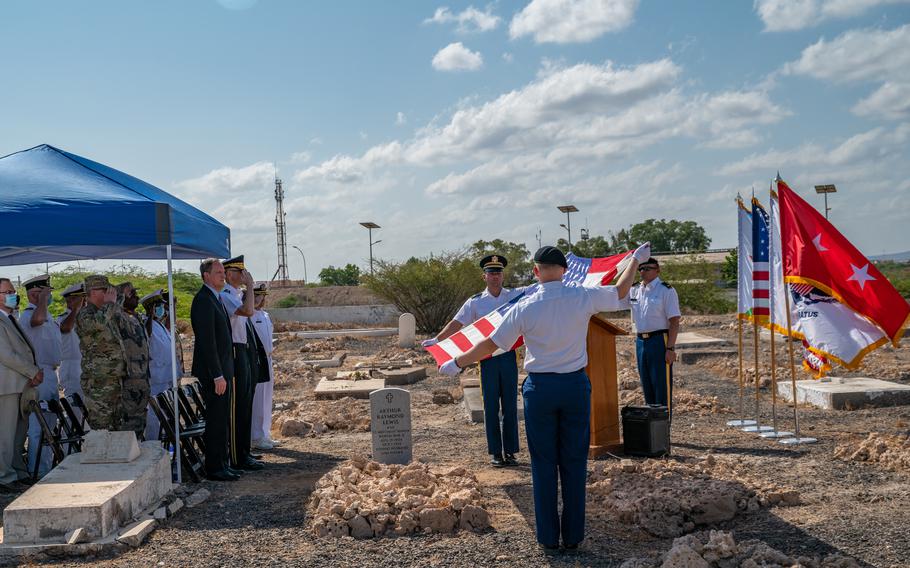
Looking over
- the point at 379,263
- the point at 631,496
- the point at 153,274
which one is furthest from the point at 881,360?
the point at 153,274

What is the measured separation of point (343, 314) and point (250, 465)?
34.1 meters

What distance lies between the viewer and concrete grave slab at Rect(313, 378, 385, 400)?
13617 mm

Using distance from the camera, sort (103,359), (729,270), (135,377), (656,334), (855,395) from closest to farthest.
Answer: (103,359)
(135,377)
(656,334)
(855,395)
(729,270)

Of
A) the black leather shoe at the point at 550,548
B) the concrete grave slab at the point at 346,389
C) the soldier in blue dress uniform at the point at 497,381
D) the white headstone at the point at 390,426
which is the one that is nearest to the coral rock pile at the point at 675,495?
the black leather shoe at the point at 550,548

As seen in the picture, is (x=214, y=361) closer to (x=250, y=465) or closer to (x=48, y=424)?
(x=250, y=465)

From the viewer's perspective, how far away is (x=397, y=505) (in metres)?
5.86

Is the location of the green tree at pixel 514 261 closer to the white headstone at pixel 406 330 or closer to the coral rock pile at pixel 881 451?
the white headstone at pixel 406 330

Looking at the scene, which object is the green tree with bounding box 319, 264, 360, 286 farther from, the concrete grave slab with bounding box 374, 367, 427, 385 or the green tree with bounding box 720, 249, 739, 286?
the concrete grave slab with bounding box 374, 367, 427, 385

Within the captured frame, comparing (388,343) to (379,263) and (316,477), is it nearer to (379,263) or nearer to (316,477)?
(379,263)

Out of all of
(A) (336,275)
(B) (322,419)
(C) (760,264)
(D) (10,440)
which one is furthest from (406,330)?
(A) (336,275)

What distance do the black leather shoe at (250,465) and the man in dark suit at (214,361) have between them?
1.35 ft

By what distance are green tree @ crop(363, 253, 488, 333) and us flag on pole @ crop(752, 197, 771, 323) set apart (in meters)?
21.2

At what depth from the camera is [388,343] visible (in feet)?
86.7

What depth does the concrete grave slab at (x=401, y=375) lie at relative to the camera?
1559 centimetres
